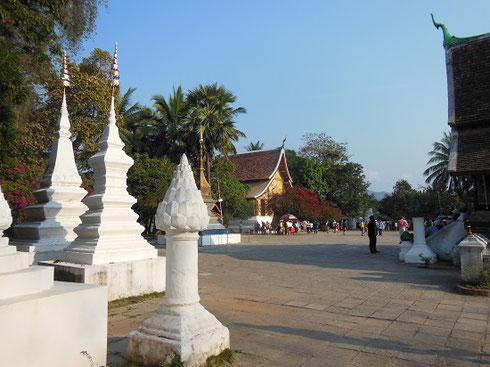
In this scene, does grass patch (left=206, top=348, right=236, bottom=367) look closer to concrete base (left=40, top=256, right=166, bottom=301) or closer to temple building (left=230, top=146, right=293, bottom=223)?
concrete base (left=40, top=256, right=166, bottom=301)

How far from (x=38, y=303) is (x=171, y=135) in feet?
92.3

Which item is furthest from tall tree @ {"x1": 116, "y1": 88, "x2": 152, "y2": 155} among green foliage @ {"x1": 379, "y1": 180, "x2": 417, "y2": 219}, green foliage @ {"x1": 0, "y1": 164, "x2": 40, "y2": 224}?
green foliage @ {"x1": 379, "y1": 180, "x2": 417, "y2": 219}

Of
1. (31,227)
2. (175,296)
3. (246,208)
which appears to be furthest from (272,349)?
(246,208)

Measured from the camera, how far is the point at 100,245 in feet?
18.1

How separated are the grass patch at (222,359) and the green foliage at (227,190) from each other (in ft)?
75.0

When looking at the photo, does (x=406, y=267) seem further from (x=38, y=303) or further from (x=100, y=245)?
(x=38, y=303)

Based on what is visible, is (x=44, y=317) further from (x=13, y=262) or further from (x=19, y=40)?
(x=19, y=40)

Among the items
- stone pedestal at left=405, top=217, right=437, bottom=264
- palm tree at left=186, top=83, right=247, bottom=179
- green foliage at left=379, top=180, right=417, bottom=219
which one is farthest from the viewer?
green foliage at left=379, top=180, right=417, bottom=219

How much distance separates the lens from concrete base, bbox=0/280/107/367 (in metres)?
2.27

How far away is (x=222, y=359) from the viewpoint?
9.59ft

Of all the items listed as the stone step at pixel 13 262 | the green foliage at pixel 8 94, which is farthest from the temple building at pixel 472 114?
the green foliage at pixel 8 94

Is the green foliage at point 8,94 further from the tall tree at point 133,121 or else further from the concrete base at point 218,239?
the tall tree at point 133,121

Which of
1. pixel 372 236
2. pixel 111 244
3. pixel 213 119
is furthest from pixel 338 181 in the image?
pixel 111 244

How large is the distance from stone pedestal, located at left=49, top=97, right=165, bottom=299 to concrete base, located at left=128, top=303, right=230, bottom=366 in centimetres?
260
